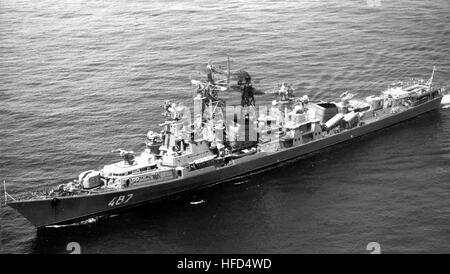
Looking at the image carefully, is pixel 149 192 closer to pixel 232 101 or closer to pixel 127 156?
pixel 127 156

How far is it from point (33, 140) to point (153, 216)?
24.5m

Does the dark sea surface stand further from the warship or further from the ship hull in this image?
the warship

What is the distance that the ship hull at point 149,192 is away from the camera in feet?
208

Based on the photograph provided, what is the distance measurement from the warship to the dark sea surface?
1.93 meters

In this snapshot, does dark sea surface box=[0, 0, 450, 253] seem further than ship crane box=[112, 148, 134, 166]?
No

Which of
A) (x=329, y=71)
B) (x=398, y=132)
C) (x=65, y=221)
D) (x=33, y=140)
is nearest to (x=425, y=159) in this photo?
(x=398, y=132)

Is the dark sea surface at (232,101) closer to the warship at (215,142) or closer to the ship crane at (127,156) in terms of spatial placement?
the warship at (215,142)

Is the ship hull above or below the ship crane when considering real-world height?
below

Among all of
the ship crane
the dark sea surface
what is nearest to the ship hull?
the dark sea surface

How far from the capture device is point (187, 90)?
9444 centimetres

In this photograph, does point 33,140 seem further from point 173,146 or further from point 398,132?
point 398,132

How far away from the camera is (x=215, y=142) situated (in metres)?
74.9

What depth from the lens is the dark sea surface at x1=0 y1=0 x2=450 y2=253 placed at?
61.5 meters

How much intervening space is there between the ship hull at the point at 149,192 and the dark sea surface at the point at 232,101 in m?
1.64
